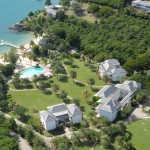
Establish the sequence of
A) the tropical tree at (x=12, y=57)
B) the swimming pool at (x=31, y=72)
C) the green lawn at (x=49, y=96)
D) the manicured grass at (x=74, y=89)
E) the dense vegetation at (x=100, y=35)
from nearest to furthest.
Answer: the green lawn at (x=49, y=96)
the manicured grass at (x=74, y=89)
the swimming pool at (x=31, y=72)
the tropical tree at (x=12, y=57)
the dense vegetation at (x=100, y=35)

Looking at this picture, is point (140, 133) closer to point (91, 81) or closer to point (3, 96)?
point (91, 81)

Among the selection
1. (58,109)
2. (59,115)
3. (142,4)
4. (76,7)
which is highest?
(142,4)

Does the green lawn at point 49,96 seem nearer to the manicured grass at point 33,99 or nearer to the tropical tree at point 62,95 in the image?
the manicured grass at point 33,99

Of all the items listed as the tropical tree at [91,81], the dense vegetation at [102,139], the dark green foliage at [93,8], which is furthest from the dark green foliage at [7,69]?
the dark green foliage at [93,8]

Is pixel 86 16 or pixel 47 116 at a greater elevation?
pixel 86 16

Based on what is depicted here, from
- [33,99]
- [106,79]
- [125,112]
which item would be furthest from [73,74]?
[125,112]

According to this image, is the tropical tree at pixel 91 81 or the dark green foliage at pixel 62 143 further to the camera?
the tropical tree at pixel 91 81

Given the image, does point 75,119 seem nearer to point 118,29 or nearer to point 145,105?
point 145,105
